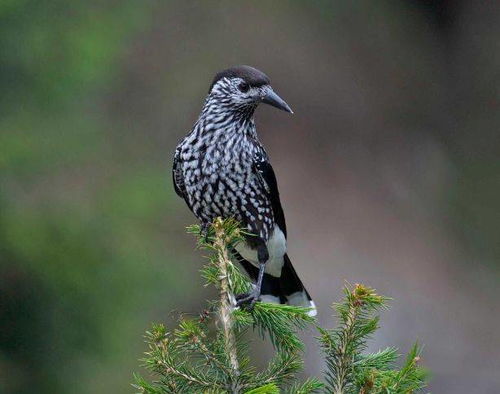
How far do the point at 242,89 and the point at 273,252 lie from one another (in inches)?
30.3

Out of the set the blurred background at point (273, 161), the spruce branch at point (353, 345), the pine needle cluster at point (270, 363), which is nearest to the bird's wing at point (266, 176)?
the pine needle cluster at point (270, 363)

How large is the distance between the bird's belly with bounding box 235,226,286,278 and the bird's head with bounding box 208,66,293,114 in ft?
1.94

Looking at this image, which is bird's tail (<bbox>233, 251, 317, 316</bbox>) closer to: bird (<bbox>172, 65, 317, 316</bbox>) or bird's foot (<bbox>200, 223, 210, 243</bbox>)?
bird (<bbox>172, 65, 317, 316</bbox>)

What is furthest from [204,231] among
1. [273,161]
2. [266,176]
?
[273,161]

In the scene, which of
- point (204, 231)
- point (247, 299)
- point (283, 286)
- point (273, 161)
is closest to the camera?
point (247, 299)

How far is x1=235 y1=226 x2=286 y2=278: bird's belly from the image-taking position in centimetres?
483

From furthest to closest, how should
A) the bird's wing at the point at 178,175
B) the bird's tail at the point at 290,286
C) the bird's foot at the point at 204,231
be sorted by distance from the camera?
the bird's tail at the point at 290,286 → the bird's wing at the point at 178,175 → the bird's foot at the point at 204,231

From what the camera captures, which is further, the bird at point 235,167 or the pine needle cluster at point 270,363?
the bird at point 235,167

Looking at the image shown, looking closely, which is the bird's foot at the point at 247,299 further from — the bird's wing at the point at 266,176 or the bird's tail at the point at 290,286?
the bird's tail at the point at 290,286

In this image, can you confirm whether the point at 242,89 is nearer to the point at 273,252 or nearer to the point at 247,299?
the point at 273,252

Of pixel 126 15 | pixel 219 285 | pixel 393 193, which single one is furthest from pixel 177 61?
pixel 219 285

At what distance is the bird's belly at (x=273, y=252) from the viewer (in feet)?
15.8

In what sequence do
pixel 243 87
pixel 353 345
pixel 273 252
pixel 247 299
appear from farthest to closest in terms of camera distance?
pixel 273 252 < pixel 243 87 < pixel 247 299 < pixel 353 345

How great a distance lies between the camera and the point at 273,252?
16.0 ft
